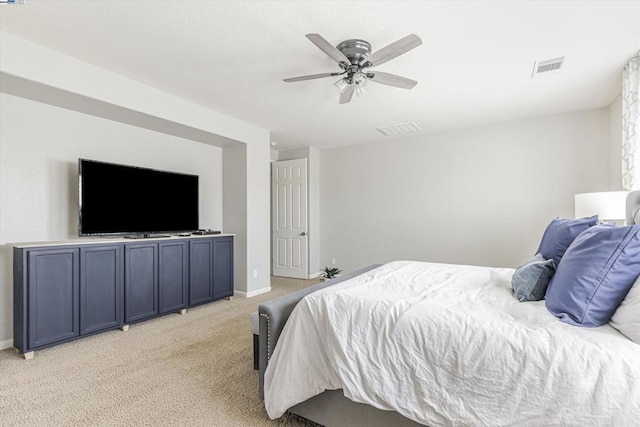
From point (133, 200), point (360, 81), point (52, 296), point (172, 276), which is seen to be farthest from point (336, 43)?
point (52, 296)

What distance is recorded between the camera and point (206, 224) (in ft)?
15.1

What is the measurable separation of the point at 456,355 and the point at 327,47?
1.98m

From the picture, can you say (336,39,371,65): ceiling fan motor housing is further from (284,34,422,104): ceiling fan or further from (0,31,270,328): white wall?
(0,31,270,328): white wall

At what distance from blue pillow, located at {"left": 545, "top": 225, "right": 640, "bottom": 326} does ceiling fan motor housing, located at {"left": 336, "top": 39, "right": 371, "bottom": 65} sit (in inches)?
76.2

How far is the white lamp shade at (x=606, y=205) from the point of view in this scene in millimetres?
2609

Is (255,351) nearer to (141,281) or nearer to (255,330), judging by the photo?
(255,330)

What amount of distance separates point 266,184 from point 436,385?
398 centimetres

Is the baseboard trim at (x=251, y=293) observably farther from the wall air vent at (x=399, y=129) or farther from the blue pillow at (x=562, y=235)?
the blue pillow at (x=562, y=235)

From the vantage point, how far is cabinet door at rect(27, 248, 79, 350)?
2.56 metres

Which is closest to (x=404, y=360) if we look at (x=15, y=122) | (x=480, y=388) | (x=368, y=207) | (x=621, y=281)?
(x=480, y=388)

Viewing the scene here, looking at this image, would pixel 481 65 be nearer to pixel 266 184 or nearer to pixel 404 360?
pixel 404 360

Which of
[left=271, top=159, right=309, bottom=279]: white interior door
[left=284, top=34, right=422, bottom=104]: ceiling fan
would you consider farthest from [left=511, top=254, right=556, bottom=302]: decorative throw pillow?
[left=271, top=159, right=309, bottom=279]: white interior door

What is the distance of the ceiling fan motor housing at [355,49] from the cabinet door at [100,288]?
9.47 ft

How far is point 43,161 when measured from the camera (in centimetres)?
301
